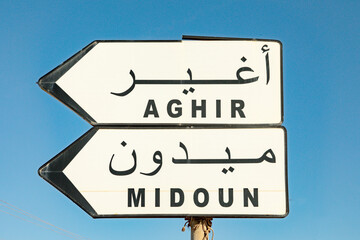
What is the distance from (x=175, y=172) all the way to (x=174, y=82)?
1.48 feet

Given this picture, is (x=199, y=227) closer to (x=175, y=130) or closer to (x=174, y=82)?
(x=175, y=130)

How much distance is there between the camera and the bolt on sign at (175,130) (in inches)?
91.8

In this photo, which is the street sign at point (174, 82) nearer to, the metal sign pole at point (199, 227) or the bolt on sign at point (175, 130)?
the bolt on sign at point (175, 130)

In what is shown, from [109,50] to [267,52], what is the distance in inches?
31.5

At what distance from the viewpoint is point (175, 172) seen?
238 centimetres

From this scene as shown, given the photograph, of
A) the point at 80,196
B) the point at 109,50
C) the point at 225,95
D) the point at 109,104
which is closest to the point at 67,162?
the point at 80,196

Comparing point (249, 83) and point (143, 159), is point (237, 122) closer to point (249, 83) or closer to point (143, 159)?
point (249, 83)

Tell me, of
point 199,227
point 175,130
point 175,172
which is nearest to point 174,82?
A: point 175,130

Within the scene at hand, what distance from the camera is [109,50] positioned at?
2.59m

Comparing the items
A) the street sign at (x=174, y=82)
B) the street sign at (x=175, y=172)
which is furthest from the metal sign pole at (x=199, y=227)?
the street sign at (x=174, y=82)

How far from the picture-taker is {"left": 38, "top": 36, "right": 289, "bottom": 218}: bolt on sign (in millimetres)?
2332

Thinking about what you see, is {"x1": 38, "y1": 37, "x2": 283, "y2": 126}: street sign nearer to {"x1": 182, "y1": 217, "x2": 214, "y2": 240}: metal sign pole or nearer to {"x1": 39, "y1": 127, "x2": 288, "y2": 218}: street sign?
{"x1": 39, "y1": 127, "x2": 288, "y2": 218}: street sign

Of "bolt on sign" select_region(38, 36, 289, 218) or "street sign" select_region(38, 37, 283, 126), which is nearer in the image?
"bolt on sign" select_region(38, 36, 289, 218)

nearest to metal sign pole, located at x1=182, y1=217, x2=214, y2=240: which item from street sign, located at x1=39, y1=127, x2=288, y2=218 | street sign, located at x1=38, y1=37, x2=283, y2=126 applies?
street sign, located at x1=39, y1=127, x2=288, y2=218
